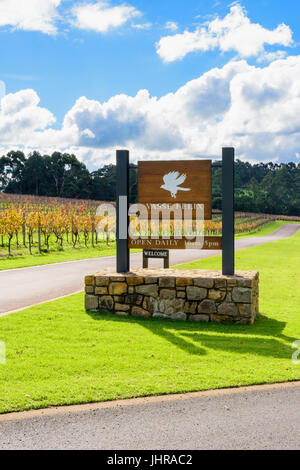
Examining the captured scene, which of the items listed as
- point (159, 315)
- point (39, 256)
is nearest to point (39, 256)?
point (39, 256)

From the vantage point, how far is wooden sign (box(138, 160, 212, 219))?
9.44m

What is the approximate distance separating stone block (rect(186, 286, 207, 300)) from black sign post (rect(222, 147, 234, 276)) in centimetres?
71

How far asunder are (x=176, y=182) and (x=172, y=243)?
1358mm

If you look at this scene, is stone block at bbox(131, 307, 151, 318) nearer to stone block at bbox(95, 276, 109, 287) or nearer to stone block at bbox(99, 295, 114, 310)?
stone block at bbox(99, 295, 114, 310)

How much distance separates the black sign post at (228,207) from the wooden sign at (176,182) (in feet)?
1.18

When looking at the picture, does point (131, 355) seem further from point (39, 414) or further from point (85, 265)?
point (85, 265)

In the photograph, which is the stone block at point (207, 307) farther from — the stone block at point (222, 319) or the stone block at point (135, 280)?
the stone block at point (135, 280)

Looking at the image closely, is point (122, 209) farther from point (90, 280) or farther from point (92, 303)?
point (92, 303)

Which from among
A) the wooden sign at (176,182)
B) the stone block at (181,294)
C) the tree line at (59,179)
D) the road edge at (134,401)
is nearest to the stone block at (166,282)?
the stone block at (181,294)

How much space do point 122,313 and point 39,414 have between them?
4568mm

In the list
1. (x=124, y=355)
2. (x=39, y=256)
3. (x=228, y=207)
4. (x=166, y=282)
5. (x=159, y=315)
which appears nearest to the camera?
(x=124, y=355)

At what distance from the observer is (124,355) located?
6.52 metres

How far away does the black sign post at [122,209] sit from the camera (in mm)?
9812

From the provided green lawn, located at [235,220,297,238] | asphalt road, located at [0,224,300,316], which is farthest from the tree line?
asphalt road, located at [0,224,300,316]
